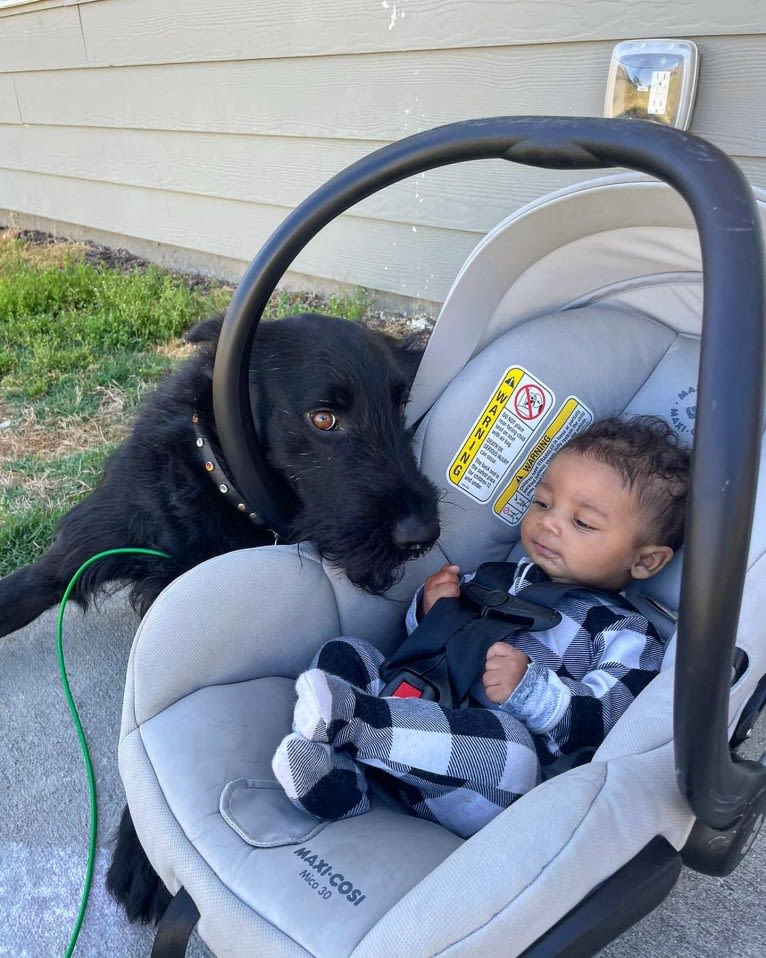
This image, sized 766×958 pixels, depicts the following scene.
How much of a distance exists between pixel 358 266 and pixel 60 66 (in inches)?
116

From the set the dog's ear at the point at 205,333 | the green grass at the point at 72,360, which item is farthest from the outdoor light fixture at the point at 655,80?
the dog's ear at the point at 205,333

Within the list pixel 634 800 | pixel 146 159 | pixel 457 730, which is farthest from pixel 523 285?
pixel 146 159

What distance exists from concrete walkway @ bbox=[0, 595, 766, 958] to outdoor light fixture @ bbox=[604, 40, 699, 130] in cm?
215

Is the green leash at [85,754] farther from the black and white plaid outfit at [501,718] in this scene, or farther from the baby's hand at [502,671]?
the baby's hand at [502,671]

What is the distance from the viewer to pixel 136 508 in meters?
2.13

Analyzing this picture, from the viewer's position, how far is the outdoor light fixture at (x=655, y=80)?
2.85 metres

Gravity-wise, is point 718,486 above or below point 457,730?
above

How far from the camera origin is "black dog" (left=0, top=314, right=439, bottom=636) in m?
1.86

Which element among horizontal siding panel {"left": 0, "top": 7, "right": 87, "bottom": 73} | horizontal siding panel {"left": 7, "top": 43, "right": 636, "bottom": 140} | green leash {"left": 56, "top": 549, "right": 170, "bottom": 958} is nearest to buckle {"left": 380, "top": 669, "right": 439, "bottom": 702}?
green leash {"left": 56, "top": 549, "right": 170, "bottom": 958}

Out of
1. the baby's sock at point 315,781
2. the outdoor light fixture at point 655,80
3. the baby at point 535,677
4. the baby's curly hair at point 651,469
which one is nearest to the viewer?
the baby's sock at point 315,781

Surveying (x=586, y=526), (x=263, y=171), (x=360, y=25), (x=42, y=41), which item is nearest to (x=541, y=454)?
(x=586, y=526)

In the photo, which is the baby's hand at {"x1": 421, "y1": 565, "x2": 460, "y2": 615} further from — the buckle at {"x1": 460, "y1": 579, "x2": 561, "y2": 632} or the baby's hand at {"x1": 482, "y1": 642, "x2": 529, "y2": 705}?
the baby's hand at {"x1": 482, "y1": 642, "x2": 529, "y2": 705}

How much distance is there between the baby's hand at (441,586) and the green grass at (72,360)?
144cm

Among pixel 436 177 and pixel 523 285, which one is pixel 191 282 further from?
pixel 523 285
